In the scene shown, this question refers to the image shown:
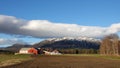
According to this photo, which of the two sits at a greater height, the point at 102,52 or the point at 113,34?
the point at 113,34

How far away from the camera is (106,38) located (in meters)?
171

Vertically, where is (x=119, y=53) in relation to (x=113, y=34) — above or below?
below

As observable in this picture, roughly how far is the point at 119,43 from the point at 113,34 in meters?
7.59

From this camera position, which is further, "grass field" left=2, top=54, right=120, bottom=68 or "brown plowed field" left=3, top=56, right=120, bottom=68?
"grass field" left=2, top=54, right=120, bottom=68

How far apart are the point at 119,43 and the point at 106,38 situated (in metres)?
8.67

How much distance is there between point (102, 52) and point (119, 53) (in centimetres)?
1104

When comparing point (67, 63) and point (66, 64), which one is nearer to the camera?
point (66, 64)

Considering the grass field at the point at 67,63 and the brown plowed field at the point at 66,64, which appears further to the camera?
the grass field at the point at 67,63

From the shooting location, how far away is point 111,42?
170m

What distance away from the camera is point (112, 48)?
172 meters

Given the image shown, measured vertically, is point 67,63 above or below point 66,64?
below

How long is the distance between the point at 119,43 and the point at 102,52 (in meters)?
14.7

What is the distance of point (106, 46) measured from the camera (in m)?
172

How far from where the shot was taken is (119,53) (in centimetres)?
17625
